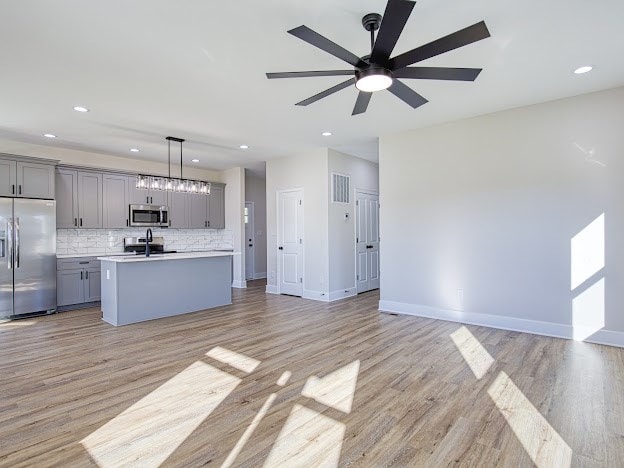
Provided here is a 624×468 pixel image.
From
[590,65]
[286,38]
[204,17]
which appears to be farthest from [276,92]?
[590,65]

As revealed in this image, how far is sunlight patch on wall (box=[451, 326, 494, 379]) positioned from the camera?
126 inches

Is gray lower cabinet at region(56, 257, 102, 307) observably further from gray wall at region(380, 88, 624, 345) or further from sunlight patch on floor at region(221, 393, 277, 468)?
gray wall at region(380, 88, 624, 345)

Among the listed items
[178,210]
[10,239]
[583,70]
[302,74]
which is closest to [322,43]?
[302,74]

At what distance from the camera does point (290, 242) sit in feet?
23.0

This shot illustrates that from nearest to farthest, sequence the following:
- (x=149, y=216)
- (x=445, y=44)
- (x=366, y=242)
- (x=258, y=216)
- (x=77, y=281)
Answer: (x=445, y=44) → (x=77, y=281) → (x=149, y=216) → (x=366, y=242) → (x=258, y=216)

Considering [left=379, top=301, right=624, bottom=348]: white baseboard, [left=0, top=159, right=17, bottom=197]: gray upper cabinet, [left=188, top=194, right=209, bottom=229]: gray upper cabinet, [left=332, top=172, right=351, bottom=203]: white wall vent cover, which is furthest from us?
[left=188, top=194, right=209, bottom=229]: gray upper cabinet

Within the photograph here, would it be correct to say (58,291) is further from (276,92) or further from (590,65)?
(590,65)

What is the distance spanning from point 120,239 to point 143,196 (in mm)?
986

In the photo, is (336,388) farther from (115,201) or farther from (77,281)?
(115,201)

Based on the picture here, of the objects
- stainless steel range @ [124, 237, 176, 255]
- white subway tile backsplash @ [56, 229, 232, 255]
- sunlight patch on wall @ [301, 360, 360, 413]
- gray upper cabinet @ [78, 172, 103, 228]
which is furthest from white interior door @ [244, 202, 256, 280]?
sunlight patch on wall @ [301, 360, 360, 413]

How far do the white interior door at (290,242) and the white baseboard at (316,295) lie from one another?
144 mm

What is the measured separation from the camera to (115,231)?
6.91 m

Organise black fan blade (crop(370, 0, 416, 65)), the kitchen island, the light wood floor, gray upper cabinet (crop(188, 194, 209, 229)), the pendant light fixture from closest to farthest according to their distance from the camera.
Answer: black fan blade (crop(370, 0, 416, 65)) < the light wood floor < the kitchen island < the pendant light fixture < gray upper cabinet (crop(188, 194, 209, 229))

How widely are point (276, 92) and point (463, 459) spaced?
11.7ft
